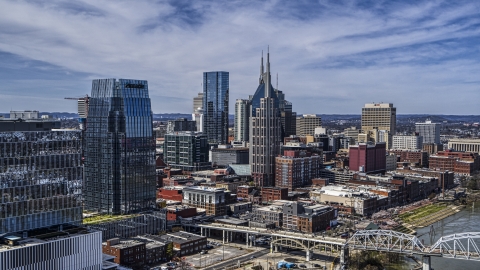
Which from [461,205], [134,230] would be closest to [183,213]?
[134,230]

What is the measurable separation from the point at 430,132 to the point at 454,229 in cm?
11357

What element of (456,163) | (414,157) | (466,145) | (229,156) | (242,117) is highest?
(242,117)

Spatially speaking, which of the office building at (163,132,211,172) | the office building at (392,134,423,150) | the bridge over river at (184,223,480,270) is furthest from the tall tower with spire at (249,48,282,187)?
the office building at (392,134,423,150)

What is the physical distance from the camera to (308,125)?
18775cm

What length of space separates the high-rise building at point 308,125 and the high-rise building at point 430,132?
113 ft

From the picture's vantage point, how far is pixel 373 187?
90562mm

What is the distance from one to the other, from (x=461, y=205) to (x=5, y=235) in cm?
7508

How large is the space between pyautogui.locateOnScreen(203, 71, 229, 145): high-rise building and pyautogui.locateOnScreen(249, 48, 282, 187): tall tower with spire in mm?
63922

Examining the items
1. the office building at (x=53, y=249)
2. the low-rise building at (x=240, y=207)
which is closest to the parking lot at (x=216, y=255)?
the office building at (x=53, y=249)

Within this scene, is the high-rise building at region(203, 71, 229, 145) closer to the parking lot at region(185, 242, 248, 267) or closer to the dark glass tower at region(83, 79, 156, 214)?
the dark glass tower at region(83, 79, 156, 214)

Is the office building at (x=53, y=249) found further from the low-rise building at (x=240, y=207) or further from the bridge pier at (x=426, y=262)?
the low-rise building at (x=240, y=207)

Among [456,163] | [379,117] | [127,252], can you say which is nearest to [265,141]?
[456,163]

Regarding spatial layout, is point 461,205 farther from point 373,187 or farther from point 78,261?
point 78,261

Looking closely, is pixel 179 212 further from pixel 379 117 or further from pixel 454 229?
pixel 379 117
